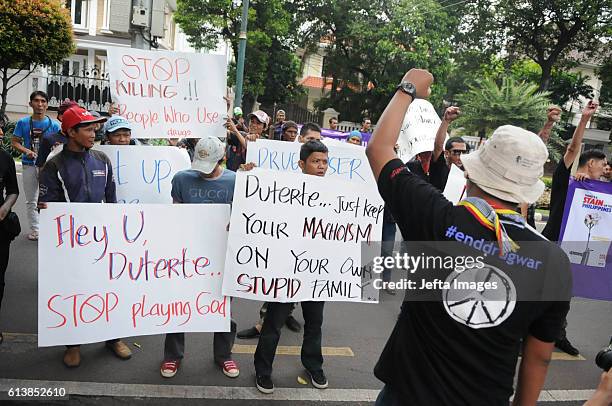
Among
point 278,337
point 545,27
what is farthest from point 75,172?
point 545,27

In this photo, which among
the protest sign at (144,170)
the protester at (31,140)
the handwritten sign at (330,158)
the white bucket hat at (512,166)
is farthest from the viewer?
the protester at (31,140)

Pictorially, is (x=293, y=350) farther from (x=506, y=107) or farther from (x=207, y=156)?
(x=506, y=107)

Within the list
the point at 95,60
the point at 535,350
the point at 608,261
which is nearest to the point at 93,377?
the point at 535,350

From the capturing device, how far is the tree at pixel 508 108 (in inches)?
880

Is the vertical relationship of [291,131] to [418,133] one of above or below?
below

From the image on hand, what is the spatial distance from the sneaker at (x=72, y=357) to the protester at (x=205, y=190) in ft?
1.89

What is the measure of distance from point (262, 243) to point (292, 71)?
2306cm

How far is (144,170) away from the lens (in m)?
4.26

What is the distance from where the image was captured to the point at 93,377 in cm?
328

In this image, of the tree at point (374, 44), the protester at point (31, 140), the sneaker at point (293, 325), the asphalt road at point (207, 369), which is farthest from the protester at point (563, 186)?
the tree at point (374, 44)

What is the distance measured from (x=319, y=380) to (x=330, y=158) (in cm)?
234

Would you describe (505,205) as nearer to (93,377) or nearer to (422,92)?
(422,92)

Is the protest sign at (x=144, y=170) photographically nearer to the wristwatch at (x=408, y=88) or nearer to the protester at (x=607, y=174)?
the wristwatch at (x=408, y=88)

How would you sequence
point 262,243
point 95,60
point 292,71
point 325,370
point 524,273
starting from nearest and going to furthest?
point 524,273 < point 262,243 < point 325,370 < point 292,71 < point 95,60
